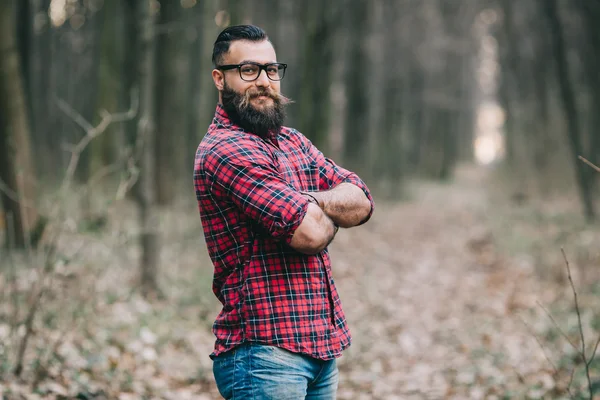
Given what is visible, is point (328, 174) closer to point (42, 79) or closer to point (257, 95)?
point (257, 95)

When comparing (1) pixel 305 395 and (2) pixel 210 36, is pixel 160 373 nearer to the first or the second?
(1) pixel 305 395

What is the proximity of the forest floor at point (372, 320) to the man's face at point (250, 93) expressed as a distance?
1796mm

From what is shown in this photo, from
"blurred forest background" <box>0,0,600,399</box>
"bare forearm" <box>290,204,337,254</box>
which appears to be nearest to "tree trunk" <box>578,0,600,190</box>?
"blurred forest background" <box>0,0,600,399</box>

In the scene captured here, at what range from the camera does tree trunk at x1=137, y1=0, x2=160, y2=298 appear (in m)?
7.38

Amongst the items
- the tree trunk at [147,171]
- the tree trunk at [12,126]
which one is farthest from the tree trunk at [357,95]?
the tree trunk at [12,126]

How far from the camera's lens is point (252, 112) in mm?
2777

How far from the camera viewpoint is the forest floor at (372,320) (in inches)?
204

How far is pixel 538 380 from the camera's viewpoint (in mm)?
5699

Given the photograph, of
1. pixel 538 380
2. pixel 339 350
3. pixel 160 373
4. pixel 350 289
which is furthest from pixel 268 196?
pixel 350 289

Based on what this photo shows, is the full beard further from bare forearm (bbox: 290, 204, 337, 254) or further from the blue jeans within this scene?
the blue jeans

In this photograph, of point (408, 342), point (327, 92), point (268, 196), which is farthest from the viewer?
point (327, 92)

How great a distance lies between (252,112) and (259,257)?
669 mm

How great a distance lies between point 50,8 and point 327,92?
9.40m

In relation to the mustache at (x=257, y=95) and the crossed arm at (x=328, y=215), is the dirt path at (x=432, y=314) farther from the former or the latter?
the mustache at (x=257, y=95)
